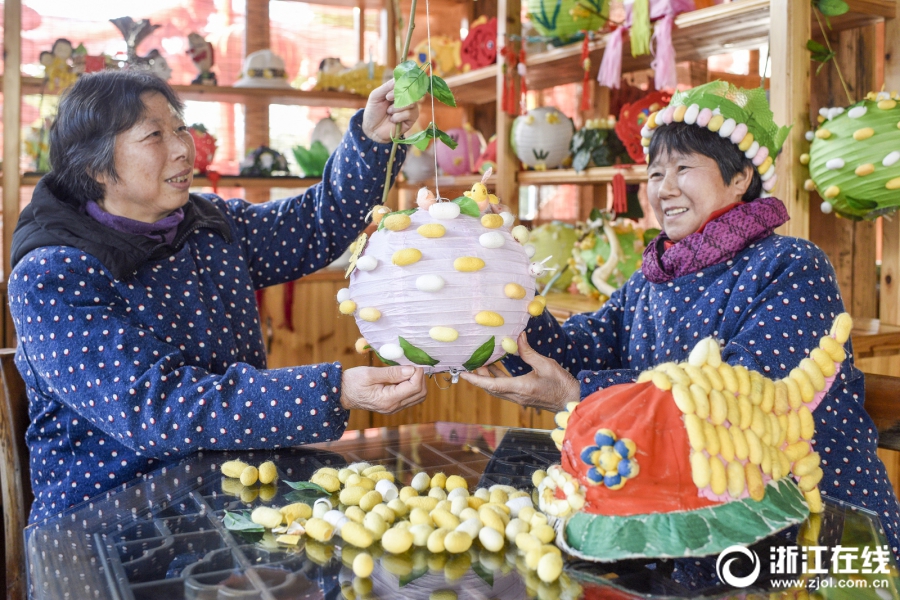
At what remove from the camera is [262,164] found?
3.39m

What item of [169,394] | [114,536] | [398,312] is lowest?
[114,536]

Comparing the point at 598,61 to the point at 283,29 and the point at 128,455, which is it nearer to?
the point at 283,29

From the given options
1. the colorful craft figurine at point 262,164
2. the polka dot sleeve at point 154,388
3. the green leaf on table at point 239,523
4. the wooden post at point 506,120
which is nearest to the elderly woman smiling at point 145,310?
the polka dot sleeve at point 154,388

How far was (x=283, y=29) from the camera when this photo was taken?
12.8 feet

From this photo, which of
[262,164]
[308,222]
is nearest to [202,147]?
[262,164]

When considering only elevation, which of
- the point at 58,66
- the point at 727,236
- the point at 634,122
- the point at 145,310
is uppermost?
the point at 58,66

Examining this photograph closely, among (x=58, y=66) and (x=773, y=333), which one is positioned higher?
(x=58, y=66)

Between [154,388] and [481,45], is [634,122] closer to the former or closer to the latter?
[481,45]

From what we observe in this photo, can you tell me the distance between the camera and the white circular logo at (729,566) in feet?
2.72

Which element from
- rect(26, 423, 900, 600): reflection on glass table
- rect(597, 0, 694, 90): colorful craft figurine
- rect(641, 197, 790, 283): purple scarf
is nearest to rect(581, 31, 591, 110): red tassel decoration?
rect(597, 0, 694, 90): colorful craft figurine

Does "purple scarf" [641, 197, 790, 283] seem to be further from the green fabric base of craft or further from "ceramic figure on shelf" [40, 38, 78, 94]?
"ceramic figure on shelf" [40, 38, 78, 94]

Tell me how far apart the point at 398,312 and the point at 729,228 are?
2.17ft

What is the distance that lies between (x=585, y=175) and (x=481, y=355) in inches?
70.8

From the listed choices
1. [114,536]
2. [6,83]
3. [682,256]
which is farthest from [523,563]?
[6,83]
